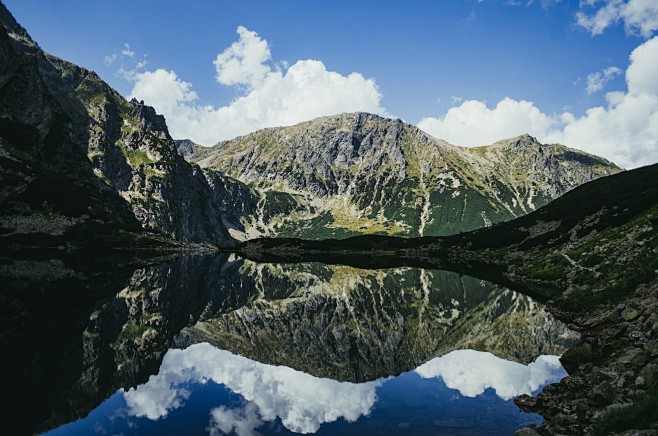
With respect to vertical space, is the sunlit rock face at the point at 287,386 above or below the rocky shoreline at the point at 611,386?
below

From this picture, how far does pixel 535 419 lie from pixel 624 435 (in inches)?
366

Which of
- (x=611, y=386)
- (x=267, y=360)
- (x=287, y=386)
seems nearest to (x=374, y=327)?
(x=267, y=360)

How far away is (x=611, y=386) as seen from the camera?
20281mm

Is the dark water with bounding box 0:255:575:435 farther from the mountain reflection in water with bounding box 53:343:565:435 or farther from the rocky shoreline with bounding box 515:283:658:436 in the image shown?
the rocky shoreline with bounding box 515:283:658:436

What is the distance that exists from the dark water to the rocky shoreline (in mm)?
2099

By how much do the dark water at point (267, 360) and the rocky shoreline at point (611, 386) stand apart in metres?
2.10

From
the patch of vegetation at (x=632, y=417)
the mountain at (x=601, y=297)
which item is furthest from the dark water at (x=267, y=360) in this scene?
the patch of vegetation at (x=632, y=417)

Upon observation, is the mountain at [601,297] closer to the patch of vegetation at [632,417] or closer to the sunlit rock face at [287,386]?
the patch of vegetation at [632,417]

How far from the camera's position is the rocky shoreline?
645 inches

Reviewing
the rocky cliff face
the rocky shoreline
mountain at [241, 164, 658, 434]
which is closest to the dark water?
the rocky cliff face

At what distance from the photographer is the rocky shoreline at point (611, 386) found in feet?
53.7

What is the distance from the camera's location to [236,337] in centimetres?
4653

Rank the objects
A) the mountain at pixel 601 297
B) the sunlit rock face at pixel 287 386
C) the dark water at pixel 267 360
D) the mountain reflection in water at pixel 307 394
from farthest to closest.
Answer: the sunlit rock face at pixel 287 386, the dark water at pixel 267 360, the mountain reflection in water at pixel 307 394, the mountain at pixel 601 297

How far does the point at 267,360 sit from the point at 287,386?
8315 mm
